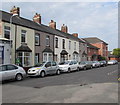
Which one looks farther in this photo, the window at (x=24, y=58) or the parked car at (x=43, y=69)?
the window at (x=24, y=58)

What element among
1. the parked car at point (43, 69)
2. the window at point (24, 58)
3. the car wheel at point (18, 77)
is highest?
the window at point (24, 58)

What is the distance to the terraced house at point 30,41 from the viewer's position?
17359 mm

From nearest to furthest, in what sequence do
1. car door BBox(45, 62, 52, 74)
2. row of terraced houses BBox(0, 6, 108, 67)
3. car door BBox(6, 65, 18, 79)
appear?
car door BBox(6, 65, 18, 79), car door BBox(45, 62, 52, 74), row of terraced houses BBox(0, 6, 108, 67)

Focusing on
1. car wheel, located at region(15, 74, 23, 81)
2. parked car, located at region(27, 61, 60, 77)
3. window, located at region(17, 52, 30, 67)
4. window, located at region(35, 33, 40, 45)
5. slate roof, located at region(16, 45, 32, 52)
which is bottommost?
car wheel, located at region(15, 74, 23, 81)

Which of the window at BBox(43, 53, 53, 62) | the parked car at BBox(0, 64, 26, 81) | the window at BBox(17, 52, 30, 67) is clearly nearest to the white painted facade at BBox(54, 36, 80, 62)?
the window at BBox(43, 53, 53, 62)

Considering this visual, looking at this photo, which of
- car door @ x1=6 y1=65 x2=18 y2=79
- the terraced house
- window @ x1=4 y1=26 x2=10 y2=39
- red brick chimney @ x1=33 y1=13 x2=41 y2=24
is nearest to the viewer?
car door @ x1=6 y1=65 x2=18 y2=79

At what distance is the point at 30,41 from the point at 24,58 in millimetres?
2785

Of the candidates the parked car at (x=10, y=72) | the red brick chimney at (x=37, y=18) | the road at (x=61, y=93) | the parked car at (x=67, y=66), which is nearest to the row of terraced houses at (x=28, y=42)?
the red brick chimney at (x=37, y=18)

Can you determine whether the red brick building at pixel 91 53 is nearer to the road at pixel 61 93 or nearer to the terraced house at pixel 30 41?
the terraced house at pixel 30 41

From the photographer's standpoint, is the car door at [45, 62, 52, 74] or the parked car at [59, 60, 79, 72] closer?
the car door at [45, 62, 52, 74]

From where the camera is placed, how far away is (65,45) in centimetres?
2941

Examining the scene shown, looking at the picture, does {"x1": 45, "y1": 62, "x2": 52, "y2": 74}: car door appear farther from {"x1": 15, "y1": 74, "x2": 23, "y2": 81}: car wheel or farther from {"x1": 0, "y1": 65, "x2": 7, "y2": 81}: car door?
{"x1": 0, "y1": 65, "x2": 7, "y2": 81}: car door

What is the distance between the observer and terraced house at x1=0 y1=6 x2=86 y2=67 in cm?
1736

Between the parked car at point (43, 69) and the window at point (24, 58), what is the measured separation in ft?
15.0
